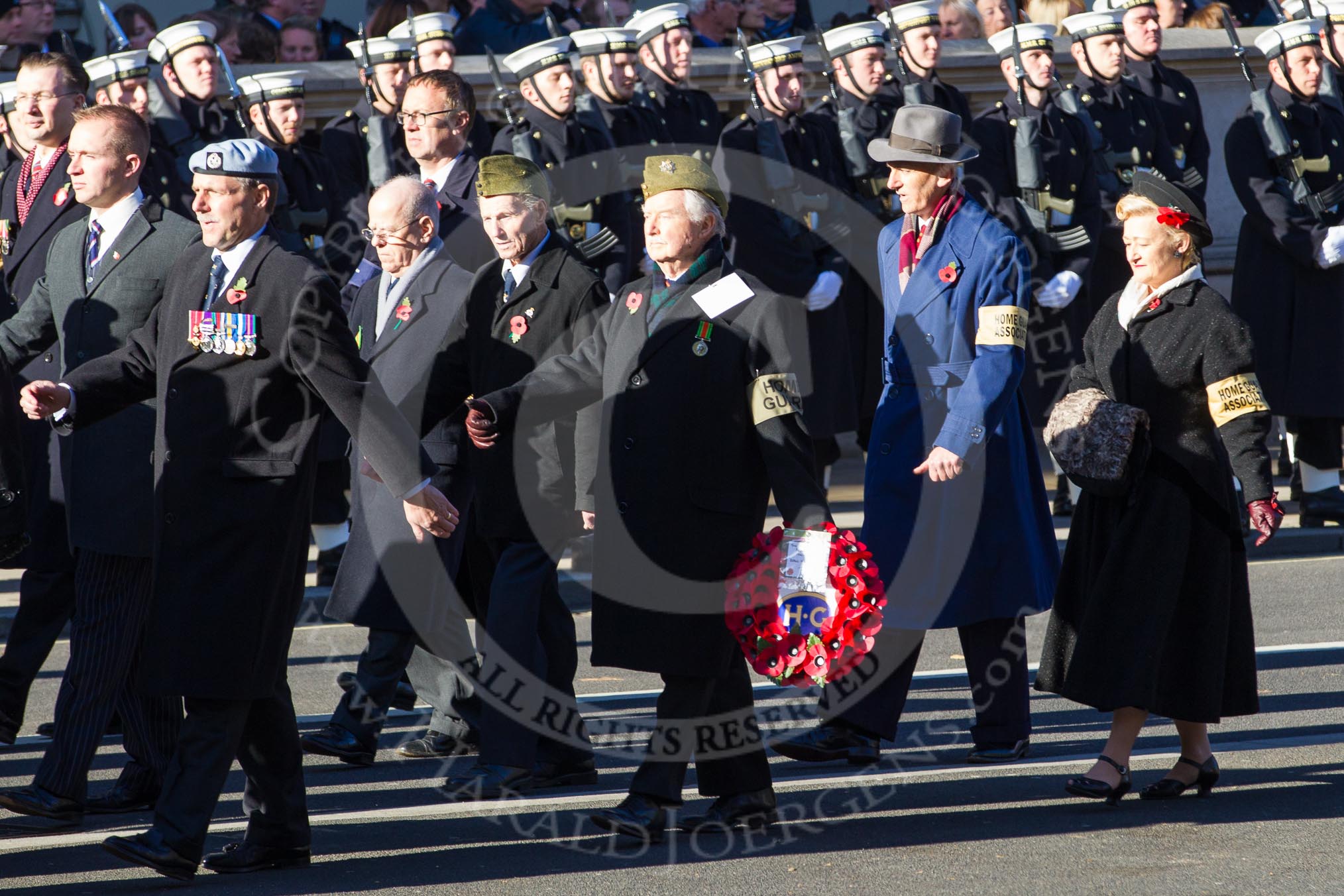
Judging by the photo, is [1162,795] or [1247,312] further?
[1247,312]

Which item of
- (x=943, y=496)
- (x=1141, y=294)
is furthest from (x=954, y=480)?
(x=1141, y=294)

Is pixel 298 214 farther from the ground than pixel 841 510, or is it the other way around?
pixel 298 214

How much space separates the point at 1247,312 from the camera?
11.3 metres

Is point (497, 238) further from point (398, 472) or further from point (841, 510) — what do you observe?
point (841, 510)

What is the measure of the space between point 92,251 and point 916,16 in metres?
6.29

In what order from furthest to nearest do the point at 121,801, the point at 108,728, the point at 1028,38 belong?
1. the point at 1028,38
2. the point at 108,728
3. the point at 121,801

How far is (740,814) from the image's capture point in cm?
575

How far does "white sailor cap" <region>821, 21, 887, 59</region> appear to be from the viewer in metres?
11.3

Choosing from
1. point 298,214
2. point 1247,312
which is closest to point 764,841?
point 298,214

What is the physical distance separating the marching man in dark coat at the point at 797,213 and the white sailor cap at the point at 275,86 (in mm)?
2114

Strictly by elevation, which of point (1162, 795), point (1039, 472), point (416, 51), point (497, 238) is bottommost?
point (1162, 795)

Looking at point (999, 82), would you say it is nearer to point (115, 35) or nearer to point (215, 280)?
point (115, 35)

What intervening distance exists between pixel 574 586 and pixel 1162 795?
417 centimetres

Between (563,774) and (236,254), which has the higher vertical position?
(236,254)
